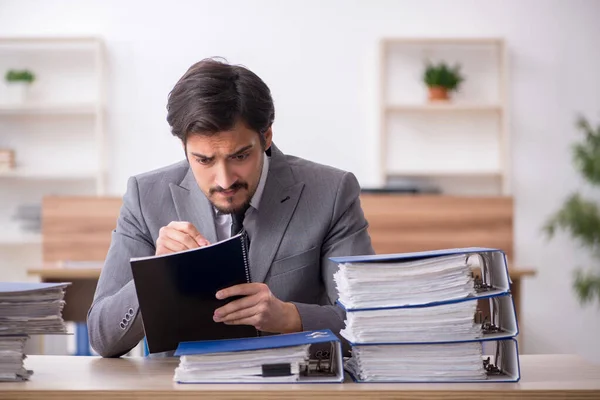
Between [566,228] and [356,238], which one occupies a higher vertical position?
[356,238]

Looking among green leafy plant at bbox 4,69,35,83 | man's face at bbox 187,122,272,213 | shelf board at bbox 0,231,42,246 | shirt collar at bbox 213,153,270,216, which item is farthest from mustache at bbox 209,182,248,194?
green leafy plant at bbox 4,69,35,83

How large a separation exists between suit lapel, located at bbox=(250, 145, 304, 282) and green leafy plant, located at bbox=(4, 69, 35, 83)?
356 cm

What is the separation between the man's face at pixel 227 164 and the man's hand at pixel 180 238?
20 cm

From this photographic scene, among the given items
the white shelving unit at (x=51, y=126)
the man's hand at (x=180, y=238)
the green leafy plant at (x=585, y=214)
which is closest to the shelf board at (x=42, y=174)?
the white shelving unit at (x=51, y=126)

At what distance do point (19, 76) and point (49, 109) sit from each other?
0.87 feet

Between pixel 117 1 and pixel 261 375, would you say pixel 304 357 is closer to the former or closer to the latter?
pixel 261 375

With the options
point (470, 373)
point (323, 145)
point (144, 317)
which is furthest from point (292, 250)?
point (323, 145)

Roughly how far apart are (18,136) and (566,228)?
3533mm

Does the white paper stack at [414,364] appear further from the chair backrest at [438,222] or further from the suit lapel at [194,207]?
the chair backrest at [438,222]

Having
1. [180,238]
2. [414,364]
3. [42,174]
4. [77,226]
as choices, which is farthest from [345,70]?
[414,364]

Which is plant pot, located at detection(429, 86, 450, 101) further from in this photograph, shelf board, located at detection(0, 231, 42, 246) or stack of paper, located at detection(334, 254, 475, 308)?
stack of paper, located at detection(334, 254, 475, 308)

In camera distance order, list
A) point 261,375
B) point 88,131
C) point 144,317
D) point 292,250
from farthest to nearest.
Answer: point 88,131, point 292,250, point 144,317, point 261,375

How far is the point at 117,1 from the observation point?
5223mm

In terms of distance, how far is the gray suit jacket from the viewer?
5.95 feet
